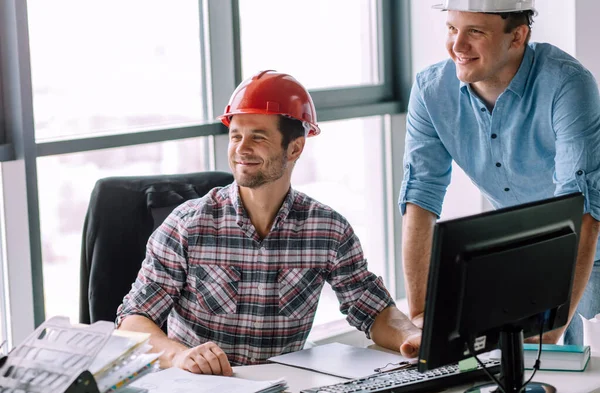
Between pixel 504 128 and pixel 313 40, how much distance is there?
1482mm

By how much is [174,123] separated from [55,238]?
622 mm

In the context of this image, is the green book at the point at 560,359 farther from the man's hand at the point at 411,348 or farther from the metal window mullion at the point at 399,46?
the metal window mullion at the point at 399,46

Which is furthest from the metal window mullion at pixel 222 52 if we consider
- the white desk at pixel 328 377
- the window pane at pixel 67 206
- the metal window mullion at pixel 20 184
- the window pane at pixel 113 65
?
the white desk at pixel 328 377

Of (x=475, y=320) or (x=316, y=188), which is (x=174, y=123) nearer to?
(x=316, y=188)

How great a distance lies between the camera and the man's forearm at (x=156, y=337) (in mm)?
2014

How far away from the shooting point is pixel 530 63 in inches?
99.5

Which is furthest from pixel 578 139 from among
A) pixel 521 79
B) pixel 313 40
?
pixel 313 40

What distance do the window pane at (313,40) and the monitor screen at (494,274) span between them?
81.5 inches

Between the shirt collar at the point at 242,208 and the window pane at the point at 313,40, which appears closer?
the shirt collar at the point at 242,208

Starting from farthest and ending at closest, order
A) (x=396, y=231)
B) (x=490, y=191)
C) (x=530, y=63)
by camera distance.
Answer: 1. (x=396, y=231)
2. (x=490, y=191)
3. (x=530, y=63)

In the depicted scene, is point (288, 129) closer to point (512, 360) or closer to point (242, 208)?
point (242, 208)

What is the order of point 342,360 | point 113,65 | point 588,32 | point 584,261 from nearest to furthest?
point 342,360, point 584,261, point 113,65, point 588,32

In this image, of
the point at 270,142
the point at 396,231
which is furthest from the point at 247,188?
the point at 396,231

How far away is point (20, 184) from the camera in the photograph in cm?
275
